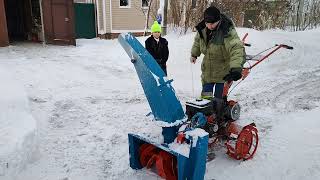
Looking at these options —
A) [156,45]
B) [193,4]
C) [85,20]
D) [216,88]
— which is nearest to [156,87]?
[216,88]

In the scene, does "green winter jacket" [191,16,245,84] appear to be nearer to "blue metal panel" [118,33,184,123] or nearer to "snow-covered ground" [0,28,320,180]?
"blue metal panel" [118,33,184,123]

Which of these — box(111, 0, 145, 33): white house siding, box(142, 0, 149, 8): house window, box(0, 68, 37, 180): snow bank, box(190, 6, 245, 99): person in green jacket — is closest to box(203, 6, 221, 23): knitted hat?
box(190, 6, 245, 99): person in green jacket

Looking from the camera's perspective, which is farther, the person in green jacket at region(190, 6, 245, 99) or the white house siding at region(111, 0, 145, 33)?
the white house siding at region(111, 0, 145, 33)

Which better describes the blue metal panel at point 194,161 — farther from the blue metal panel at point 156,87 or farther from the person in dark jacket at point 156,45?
the person in dark jacket at point 156,45

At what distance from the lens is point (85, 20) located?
19.1 metres

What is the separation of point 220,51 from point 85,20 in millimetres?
15726

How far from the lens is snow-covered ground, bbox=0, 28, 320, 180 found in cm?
443

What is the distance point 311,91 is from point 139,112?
3.92 m

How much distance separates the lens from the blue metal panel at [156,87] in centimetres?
366

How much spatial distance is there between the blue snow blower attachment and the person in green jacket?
0.84m

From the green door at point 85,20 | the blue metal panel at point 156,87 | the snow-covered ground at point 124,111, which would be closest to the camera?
the blue metal panel at point 156,87

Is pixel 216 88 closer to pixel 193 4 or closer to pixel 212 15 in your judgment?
pixel 212 15

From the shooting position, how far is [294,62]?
35.0 feet

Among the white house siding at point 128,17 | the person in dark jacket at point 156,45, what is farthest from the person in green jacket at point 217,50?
the white house siding at point 128,17
